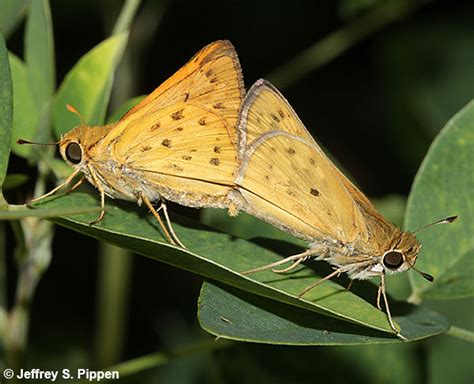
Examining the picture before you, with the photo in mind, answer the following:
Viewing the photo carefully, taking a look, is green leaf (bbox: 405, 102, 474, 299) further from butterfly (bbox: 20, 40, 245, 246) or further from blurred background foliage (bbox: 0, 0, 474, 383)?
butterfly (bbox: 20, 40, 245, 246)

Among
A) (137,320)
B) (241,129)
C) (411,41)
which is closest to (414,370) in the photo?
(241,129)

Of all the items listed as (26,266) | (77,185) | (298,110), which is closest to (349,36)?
(298,110)

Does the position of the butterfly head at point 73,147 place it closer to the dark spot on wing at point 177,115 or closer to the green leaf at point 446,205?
the dark spot on wing at point 177,115

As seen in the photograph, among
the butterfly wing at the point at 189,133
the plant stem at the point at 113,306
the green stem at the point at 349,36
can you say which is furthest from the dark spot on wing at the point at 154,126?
the green stem at the point at 349,36

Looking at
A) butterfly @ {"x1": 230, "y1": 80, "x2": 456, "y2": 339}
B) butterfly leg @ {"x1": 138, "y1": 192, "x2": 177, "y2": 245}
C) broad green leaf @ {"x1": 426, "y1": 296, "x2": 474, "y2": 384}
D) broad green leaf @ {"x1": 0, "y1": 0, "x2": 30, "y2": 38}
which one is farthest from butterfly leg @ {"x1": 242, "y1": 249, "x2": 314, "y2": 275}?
broad green leaf @ {"x1": 426, "y1": 296, "x2": 474, "y2": 384}

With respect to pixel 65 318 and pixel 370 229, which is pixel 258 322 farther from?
pixel 65 318

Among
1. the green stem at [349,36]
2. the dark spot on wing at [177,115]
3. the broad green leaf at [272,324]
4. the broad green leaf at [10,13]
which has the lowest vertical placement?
the broad green leaf at [272,324]
